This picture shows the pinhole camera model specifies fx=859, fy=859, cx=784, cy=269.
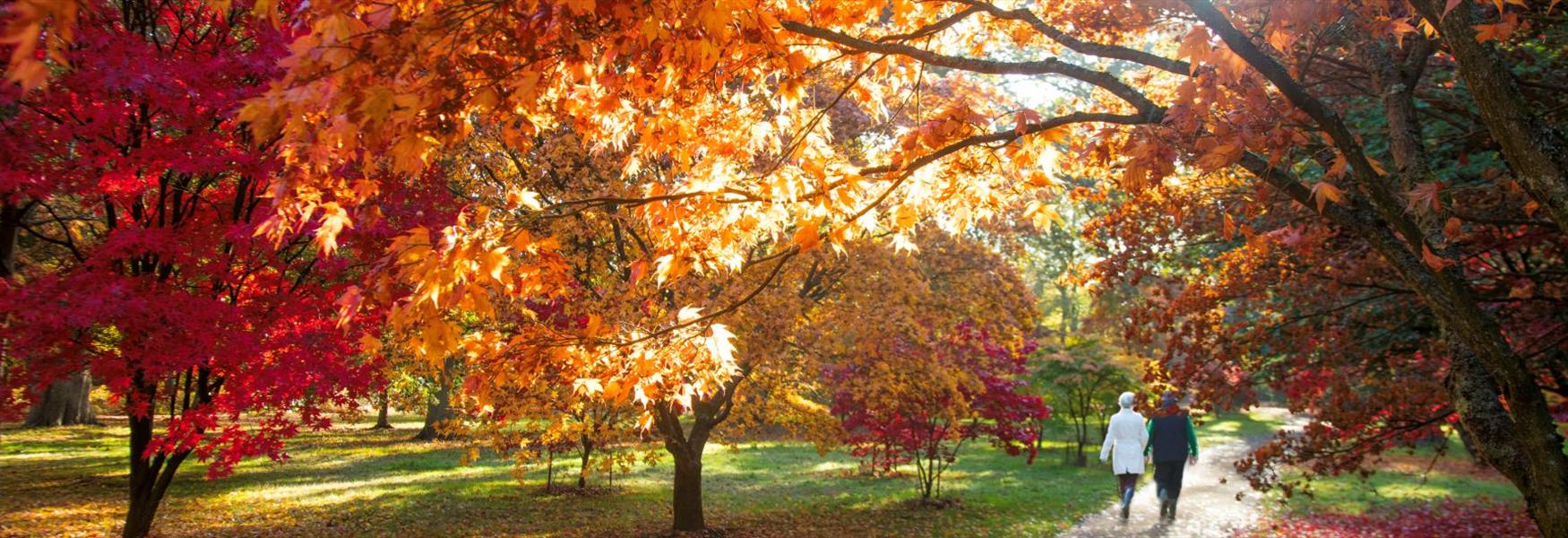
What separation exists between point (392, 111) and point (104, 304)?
13.2 ft

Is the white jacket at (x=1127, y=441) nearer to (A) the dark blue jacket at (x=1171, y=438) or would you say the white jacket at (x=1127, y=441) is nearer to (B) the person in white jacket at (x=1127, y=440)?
(B) the person in white jacket at (x=1127, y=440)

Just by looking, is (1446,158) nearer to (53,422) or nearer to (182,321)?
(182,321)

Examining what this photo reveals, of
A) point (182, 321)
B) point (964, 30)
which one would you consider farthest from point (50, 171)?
point (964, 30)

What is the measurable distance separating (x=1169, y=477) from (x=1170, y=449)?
66 centimetres

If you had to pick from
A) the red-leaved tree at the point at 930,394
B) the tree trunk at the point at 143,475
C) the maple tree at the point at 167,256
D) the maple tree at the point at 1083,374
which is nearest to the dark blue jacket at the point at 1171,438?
the red-leaved tree at the point at 930,394

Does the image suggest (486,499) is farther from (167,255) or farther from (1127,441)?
(1127,441)

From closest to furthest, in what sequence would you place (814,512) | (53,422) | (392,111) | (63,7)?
(63,7) → (392,111) → (814,512) → (53,422)

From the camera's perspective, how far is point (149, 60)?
17.5 ft

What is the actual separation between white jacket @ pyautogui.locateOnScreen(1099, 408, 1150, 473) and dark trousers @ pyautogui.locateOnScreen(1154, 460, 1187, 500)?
0.44 m

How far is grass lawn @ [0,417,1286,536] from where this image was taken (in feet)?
36.0

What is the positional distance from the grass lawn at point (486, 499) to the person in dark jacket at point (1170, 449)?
1334 mm

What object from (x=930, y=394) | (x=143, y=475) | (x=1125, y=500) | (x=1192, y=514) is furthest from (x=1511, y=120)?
(x=1192, y=514)

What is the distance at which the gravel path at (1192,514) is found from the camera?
1005 centimetres

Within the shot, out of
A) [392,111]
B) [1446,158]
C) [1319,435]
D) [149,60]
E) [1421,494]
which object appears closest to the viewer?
[392,111]
